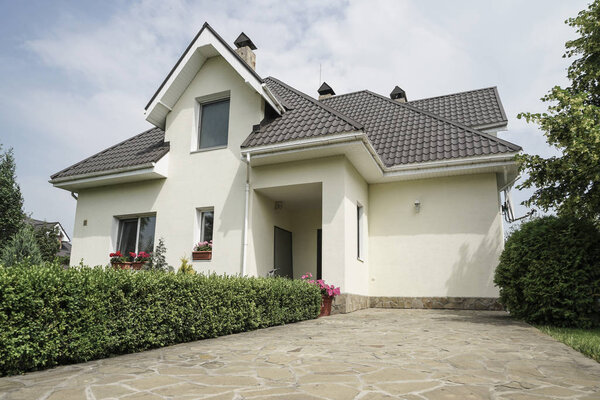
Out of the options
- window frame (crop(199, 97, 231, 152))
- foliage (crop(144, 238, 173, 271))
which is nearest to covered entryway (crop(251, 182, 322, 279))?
window frame (crop(199, 97, 231, 152))

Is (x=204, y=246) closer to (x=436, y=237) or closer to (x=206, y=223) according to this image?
(x=206, y=223)

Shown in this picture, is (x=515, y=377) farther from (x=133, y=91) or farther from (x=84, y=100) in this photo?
A: (x=84, y=100)

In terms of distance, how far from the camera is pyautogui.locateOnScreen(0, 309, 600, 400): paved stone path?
3027mm

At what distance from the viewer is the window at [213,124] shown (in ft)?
38.7

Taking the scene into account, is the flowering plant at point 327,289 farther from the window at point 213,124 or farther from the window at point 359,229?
the window at point 213,124

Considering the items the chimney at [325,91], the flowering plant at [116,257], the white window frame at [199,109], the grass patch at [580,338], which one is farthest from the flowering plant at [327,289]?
the chimney at [325,91]

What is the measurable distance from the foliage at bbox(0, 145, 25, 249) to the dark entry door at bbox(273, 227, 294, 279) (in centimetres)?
1828

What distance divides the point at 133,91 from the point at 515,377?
13.1 metres

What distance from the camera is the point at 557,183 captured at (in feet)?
25.3

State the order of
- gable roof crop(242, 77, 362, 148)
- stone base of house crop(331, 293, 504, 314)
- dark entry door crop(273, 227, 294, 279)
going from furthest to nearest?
dark entry door crop(273, 227, 294, 279) → gable roof crop(242, 77, 362, 148) → stone base of house crop(331, 293, 504, 314)

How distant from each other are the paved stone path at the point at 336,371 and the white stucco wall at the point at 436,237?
4.96 m

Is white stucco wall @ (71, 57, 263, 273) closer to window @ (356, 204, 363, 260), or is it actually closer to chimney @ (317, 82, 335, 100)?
window @ (356, 204, 363, 260)

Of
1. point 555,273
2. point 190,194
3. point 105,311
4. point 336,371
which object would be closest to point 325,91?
point 190,194

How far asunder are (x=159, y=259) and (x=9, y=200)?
17198 millimetres
